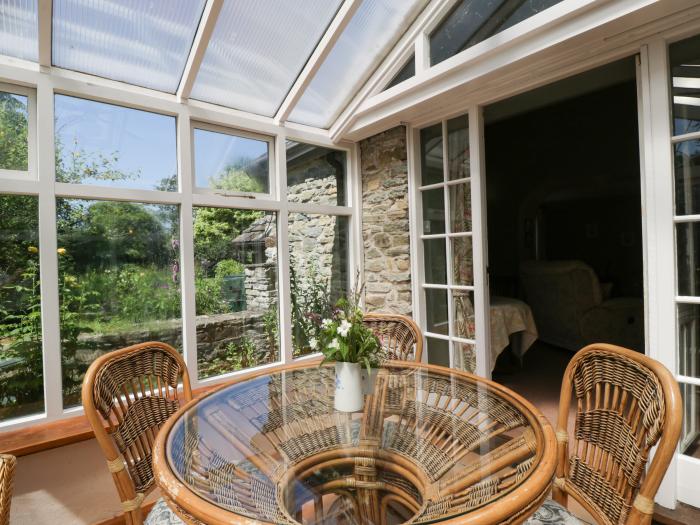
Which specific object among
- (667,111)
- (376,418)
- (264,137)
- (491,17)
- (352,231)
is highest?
(491,17)

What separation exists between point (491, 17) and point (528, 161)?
3.74 metres

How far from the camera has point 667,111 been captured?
1.97m

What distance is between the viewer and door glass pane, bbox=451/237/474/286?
3.00 meters

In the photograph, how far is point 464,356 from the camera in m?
3.05

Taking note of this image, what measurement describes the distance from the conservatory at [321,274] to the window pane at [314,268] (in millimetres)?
23

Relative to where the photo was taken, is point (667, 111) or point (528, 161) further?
point (528, 161)

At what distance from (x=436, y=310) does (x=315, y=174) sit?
1733 millimetres

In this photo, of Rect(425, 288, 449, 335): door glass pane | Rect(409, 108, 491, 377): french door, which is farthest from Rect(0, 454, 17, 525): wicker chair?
Rect(425, 288, 449, 335): door glass pane

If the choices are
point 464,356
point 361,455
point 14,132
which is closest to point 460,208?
point 464,356

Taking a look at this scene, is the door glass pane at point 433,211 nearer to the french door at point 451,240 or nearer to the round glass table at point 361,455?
the french door at point 451,240

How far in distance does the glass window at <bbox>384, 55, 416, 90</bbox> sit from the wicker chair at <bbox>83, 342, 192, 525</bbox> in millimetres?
2703

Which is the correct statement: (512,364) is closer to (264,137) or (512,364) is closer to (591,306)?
(591,306)

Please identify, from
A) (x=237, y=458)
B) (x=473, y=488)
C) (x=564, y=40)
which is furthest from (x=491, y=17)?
(x=237, y=458)

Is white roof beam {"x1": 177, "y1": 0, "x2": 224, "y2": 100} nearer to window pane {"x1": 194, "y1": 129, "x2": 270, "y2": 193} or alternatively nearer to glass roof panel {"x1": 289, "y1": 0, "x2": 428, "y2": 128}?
window pane {"x1": 194, "y1": 129, "x2": 270, "y2": 193}
